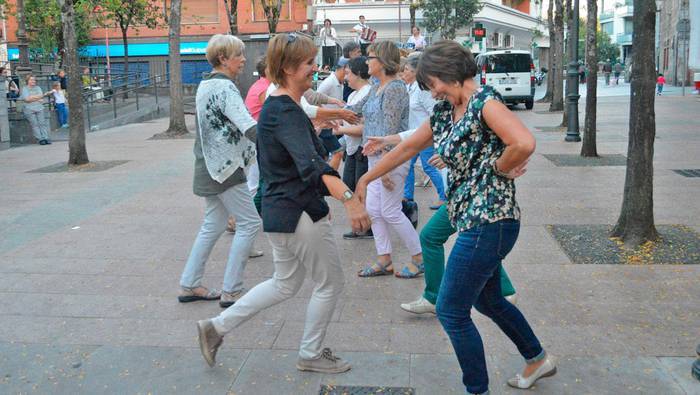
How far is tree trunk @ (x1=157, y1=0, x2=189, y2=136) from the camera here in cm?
1786

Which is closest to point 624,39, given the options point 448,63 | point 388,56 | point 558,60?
point 558,60

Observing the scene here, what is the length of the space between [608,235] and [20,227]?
20.0 feet

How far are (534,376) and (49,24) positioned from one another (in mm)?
41142

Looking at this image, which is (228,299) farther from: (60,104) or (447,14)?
(447,14)

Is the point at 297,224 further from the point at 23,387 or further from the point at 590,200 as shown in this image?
the point at 590,200

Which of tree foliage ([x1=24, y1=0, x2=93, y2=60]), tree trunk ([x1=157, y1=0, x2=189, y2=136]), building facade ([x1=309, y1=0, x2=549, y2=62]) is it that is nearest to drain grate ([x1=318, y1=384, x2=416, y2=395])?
tree trunk ([x1=157, y1=0, x2=189, y2=136])

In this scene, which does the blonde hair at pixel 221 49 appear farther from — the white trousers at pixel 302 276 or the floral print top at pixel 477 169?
the floral print top at pixel 477 169

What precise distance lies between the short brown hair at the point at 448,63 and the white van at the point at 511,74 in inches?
994

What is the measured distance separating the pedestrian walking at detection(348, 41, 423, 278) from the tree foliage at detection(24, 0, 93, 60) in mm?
28117

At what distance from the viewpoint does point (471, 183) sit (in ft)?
11.5

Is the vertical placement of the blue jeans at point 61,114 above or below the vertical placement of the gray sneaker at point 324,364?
above

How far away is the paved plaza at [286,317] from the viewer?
4.10m

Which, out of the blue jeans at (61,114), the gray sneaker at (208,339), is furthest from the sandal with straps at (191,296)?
the blue jeans at (61,114)

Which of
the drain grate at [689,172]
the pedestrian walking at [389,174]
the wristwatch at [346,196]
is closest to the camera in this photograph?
the wristwatch at [346,196]
